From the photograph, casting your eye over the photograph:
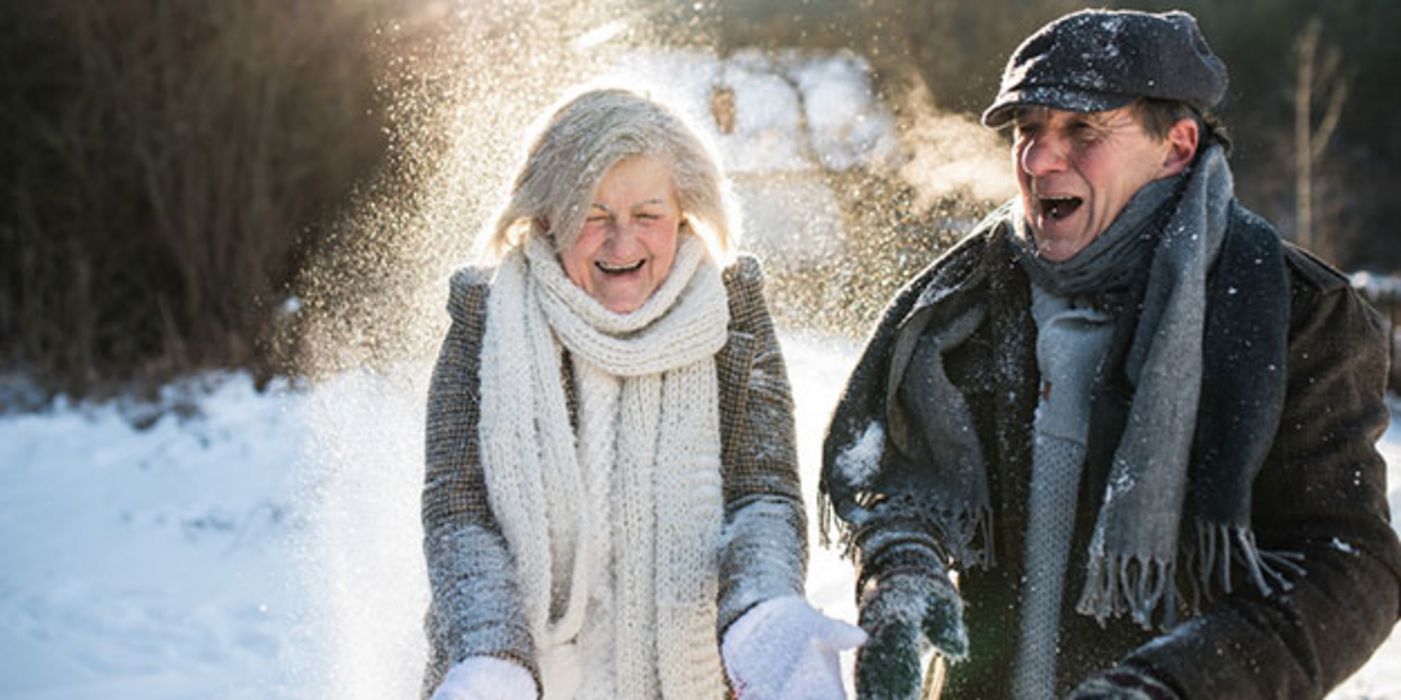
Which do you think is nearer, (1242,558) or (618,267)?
(1242,558)

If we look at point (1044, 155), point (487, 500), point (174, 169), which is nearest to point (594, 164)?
point (487, 500)

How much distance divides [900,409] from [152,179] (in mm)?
8289

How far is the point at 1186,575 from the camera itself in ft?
6.75

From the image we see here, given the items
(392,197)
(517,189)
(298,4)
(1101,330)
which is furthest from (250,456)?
(1101,330)

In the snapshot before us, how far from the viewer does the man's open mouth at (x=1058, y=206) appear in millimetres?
2197

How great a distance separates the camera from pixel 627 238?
7.74 ft

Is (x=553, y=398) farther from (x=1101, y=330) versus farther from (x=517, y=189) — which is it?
(x=1101, y=330)

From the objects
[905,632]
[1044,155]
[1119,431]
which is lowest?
[905,632]

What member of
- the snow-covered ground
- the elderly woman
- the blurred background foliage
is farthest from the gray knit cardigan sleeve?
the blurred background foliage

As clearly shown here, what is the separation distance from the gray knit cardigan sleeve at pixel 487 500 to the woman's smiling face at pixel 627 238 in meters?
0.19

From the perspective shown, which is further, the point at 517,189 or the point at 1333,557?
the point at 517,189

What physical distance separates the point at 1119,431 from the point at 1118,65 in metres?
0.58

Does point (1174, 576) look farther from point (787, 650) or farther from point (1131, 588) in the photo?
point (787, 650)

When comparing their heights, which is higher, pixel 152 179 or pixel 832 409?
pixel 152 179
